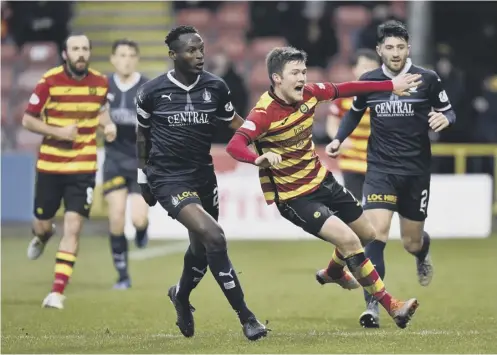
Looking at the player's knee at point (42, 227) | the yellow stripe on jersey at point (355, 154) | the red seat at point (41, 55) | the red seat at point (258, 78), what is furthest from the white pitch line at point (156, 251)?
the red seat at point (41, 55)

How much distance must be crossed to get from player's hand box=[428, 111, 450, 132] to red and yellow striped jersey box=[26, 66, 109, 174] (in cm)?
333

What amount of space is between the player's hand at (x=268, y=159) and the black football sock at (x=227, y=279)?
766 millimetres

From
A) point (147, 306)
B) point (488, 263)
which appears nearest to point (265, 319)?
point (147, 306)

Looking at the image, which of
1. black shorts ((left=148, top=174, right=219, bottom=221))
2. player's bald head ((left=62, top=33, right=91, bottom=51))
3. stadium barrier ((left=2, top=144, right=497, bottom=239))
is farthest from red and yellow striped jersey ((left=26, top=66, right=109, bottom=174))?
stadium barrier ((left=2, top=144, right=497, bottom=239))

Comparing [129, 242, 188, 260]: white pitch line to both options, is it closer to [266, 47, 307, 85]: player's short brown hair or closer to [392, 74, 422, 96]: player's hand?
[392, 74, 422, 96]: player's hand

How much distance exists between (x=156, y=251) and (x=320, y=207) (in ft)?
25.5

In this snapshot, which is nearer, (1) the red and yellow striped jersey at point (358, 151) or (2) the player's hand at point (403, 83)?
(2) the player's hand at point (403, 83)

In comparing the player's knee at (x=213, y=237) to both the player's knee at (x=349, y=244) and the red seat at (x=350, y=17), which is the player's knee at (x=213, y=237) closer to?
the player's knee at (x=349, y=244)

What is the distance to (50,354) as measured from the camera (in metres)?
7.94

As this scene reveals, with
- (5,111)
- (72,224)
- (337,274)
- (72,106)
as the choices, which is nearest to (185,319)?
(337,274)

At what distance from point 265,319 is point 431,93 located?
2.22 meters

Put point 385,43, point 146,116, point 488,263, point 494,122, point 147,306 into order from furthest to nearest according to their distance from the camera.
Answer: point 494,122, point 488,263, point 147,306, point 385,43, point 146,116

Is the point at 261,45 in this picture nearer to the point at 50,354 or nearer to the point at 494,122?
the point at 494,122

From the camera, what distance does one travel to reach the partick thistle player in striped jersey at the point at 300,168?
8391 mm
